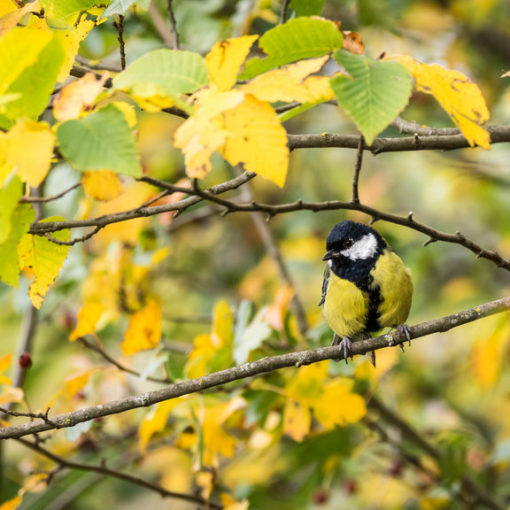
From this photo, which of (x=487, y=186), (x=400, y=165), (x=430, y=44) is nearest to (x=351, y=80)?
(x=487, y=186)

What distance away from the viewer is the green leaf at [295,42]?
1204 mm

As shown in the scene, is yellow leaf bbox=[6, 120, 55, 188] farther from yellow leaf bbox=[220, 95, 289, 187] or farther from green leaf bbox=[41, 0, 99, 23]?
green leaf bbox=[41, 0, 99, 23]

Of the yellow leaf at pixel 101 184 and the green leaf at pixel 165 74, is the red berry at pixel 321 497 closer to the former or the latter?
the yellow leaf at pixel 101 184

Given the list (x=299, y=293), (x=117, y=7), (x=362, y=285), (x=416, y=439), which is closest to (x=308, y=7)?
(x=117, y=7)

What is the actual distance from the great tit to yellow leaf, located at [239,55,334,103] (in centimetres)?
103

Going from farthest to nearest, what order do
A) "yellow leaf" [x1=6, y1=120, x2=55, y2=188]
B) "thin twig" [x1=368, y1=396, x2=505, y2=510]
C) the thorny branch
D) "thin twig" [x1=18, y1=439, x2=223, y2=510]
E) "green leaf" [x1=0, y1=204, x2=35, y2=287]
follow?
1. "thin twig" [x1=368, y1=396, x2=505, y2=510]
2. "thin twig" [x1=18, y1=439, x2=223, y2=510]
3. the thorny branch
4. "green leaf" [x1=0, y1=204, x2=35, y2=287]
5. "yellow leaf" [x1=6, y1=120, x2=55, y2=188]

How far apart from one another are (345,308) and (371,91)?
109 cm

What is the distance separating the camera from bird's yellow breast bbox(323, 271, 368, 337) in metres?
2.15

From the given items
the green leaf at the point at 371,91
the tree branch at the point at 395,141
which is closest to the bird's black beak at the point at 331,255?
the tree branch at the point at 395,141

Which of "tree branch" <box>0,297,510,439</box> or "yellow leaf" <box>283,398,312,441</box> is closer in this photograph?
"tree branch" <box>0,297,510,439</box>

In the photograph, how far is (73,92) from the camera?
45.2 inches

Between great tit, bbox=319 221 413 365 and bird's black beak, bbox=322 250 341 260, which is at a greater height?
bird's black beak, bbox=322 250 341 260

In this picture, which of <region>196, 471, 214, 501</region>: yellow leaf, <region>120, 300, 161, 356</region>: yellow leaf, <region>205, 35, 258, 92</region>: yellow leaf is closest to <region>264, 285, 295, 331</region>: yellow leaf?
<region>120, 300, 161, 356</region>: yellow leaf

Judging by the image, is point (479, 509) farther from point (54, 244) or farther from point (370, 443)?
point (54, 244)
